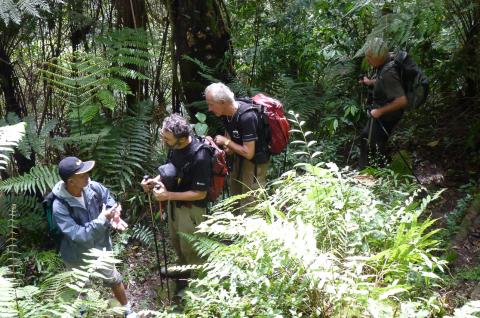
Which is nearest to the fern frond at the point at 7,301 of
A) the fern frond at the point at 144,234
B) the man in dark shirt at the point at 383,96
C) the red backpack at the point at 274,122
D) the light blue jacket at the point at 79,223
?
the light blue jacket at the point at 79,223

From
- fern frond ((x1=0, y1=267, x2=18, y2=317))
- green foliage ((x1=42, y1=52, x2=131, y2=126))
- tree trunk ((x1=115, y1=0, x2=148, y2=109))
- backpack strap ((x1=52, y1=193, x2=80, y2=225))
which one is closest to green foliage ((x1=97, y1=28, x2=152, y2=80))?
green foliage ((x1=42, y1=52, x2=131, y2=126))

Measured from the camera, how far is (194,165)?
160 inches

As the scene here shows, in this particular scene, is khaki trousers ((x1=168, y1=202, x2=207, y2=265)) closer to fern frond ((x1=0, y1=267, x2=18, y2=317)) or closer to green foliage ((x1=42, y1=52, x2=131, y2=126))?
green foliage ((x1=42, y1=52, x2=131, y2=126))

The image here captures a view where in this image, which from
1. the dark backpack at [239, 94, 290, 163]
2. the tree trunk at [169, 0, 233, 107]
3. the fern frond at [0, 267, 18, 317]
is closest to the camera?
the fern frond at [0, 267, 18, 317]

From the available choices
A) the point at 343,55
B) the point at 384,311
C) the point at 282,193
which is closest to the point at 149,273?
the point at 282,193

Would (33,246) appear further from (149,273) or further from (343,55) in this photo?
(343,55)

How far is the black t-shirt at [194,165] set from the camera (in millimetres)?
4059

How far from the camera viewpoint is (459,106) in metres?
6.45

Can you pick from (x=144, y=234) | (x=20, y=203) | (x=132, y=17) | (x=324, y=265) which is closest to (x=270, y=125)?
(x=144, y=234)

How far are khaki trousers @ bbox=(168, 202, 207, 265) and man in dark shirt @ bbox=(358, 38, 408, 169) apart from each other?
2.21 m

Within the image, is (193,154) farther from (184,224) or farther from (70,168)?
(70,168)

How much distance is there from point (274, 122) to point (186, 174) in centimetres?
104

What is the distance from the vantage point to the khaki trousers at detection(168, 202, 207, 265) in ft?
14.4

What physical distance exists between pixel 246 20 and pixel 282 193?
4666 millimetres
